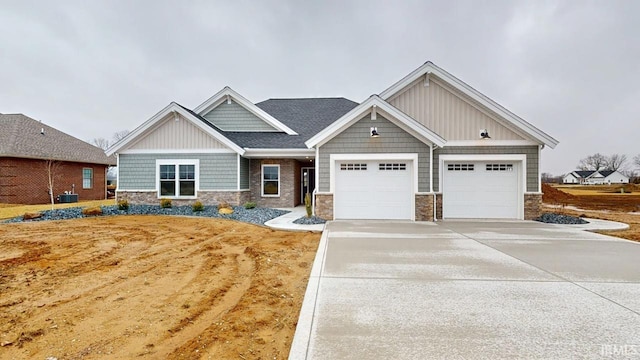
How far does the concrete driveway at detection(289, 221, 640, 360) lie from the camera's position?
114 inches

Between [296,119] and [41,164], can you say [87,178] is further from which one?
[296,119]

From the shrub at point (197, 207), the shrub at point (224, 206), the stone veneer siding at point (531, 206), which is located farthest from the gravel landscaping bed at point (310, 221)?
the shrub at point (197, 207)

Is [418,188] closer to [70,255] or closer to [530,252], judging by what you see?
[530,252]

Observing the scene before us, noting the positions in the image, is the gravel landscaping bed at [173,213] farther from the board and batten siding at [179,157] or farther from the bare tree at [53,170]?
the bare tree at [53,170]

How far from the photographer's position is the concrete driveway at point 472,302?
290 centimetres

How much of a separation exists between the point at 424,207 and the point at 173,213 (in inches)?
409

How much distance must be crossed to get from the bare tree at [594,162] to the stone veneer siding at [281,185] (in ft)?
398

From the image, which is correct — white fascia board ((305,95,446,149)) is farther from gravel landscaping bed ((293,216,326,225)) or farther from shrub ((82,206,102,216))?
shrub ((82,206,102,216))

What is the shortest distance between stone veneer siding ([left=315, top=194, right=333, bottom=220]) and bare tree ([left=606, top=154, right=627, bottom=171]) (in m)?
122

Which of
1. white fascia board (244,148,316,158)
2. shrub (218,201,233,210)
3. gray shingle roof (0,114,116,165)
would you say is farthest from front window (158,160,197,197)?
gray shingle roof (0,114,116,165)

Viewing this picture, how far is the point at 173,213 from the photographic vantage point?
13312 millimetres

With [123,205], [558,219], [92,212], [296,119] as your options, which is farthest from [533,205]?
[92,212]

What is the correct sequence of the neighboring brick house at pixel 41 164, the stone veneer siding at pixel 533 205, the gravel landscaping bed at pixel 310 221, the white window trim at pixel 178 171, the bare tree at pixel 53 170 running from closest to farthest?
the gravel landscaping bed at pixel 310 221 < the stone veneer siding at pixel 533 205 < the white window trim at pixel 178 171 < the neighboring brick house at pixel 41 164 < the bare tree at pixel 53 170

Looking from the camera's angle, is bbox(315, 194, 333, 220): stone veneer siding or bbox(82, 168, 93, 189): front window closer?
bbox(315, 194, 333, 220): stone veneer siding
